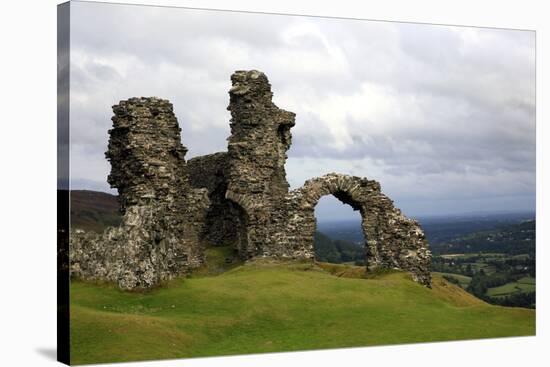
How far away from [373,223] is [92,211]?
38.0 feet

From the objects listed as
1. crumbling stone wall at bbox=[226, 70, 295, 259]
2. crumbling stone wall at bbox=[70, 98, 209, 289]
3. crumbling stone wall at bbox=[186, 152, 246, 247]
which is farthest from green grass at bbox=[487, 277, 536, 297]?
crumbling stone wall at bbox=[186, 152, 246, 247]

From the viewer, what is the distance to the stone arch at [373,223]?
102 ft

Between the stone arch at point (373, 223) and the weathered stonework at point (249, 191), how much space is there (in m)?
0.03

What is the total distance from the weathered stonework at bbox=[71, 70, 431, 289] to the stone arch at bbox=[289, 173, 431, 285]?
0.03m

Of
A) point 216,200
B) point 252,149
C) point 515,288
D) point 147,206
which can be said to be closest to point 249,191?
point 252,149

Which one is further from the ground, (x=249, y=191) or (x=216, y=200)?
(x=216, y=200)

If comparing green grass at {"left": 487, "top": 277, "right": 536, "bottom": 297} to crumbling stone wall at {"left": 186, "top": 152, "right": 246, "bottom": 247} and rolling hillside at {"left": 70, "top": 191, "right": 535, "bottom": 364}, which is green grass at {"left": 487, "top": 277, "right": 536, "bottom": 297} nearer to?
rolling hillside at {"left": 70, "top": 191, "right": 535, "bottom": 364}

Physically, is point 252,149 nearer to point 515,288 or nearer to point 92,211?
point 515,288

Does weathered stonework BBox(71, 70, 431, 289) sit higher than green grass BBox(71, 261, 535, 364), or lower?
higher

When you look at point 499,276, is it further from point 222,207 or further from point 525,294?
point 222,207

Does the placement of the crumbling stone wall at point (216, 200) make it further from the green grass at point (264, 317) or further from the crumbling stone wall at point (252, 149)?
the green grass at point (264, 317)

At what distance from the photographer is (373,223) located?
105 ft

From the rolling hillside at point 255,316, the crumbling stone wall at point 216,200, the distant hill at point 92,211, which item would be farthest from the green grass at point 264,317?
the crumbling stone wall at point 216,200

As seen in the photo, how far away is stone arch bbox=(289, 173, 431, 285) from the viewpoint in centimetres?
3108
